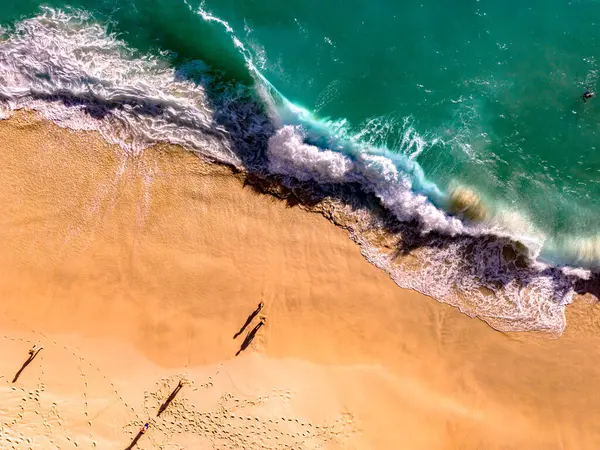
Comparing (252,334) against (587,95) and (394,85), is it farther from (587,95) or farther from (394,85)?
(587,95)

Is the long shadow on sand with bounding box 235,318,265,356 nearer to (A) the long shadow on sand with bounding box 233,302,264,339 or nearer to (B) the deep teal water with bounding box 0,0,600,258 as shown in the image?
(A) the long shadow on sand with bounding box 233,302,264,339

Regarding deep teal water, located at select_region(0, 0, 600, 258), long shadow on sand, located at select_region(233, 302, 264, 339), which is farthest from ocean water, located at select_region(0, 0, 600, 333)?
long shadow on sand, located at select_region(233, 302, 264, 339)

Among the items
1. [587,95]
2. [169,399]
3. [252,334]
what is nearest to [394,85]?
[587,95]

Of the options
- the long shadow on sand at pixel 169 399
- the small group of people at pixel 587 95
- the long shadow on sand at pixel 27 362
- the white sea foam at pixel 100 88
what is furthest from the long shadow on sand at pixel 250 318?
the small group of people at pixel 587 95

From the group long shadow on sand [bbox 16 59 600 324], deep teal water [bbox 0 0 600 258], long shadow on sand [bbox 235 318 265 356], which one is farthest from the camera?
deep teal water [bbox 0 0 600 258]

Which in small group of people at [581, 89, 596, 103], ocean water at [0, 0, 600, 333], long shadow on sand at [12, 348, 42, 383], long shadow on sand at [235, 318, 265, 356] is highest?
small group of people at [581, 89, 596, 103]
